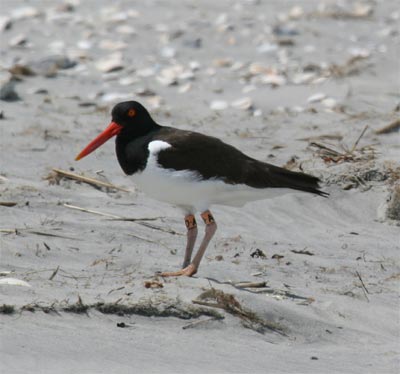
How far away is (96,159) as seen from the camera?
8.91 m

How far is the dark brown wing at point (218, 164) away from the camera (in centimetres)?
632

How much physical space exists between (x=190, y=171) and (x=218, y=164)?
0.80ft

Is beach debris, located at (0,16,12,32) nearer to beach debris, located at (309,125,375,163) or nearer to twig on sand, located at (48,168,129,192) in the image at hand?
twig on sand, located at (48,168,129,192)

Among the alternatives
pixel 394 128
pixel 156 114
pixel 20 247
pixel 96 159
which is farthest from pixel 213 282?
pixel 156 114

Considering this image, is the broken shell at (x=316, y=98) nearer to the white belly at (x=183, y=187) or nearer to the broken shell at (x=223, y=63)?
the broken shell at (x=223, y=63)

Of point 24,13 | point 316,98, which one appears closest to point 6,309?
point 316,98

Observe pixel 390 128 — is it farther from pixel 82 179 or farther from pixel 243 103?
pixel 82 179

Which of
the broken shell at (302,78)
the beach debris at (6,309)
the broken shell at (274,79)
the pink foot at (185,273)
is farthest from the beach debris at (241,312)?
the broken shell at (302,78)

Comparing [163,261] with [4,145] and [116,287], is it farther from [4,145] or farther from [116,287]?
[4,145]

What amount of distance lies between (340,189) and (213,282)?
2.49 metres

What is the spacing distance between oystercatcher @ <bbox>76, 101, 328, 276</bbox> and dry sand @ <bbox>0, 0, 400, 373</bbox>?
0.44m

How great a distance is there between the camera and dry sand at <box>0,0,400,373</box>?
527cm

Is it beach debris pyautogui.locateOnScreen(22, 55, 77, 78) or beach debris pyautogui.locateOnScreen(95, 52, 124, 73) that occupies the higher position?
beach debris pyautogui.locateOnScreen(22, 55, 77, 78)

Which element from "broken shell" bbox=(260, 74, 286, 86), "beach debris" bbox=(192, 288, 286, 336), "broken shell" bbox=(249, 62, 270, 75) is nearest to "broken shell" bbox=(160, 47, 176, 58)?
"broken shell" bbox=(249, 62, 270, 75)
